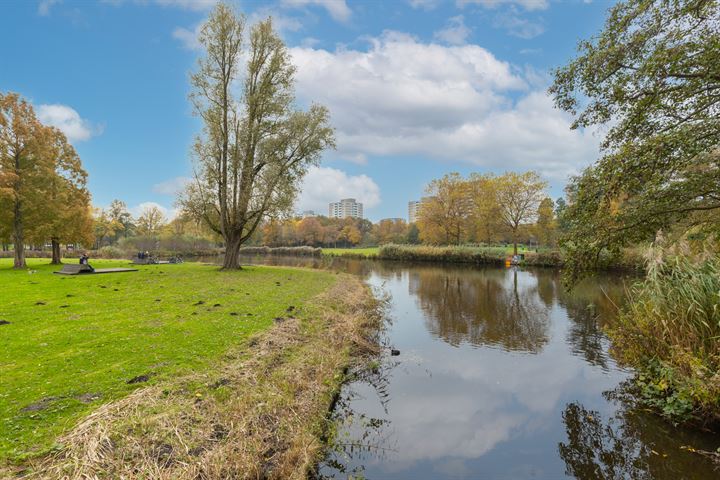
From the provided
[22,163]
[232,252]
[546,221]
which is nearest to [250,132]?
[232,252]

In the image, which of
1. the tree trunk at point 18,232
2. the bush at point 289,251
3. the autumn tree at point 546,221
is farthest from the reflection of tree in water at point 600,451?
the bush at point 289,251

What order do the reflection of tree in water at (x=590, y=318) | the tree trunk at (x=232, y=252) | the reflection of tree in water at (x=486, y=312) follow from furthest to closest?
the tree trunk at (x=232, y=252), the reflection of tree in water at (x=486, y=312), the reflection of tree in water at (x=590, y=318)

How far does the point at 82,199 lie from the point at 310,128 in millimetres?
21462

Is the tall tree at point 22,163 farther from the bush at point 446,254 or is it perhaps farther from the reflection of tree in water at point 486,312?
the bush at point 446,254

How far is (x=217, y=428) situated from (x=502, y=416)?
597 cm

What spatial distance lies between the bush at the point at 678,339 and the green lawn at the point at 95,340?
8.84 meters

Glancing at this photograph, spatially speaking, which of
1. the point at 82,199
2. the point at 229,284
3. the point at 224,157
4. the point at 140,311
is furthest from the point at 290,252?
the point at 140,311

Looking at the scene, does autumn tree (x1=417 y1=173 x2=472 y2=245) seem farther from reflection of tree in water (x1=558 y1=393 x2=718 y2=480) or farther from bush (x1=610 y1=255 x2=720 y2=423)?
reflection of tree in water (x1=558 y1=393 x2=718 y2=480)

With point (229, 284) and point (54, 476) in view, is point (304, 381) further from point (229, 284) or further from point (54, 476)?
point (229, 284)

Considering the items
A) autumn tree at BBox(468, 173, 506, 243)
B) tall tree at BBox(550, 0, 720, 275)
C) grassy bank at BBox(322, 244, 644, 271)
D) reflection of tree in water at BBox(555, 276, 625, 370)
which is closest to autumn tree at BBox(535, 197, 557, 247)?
grassy bank at BBox(322, 244, 644, 271)

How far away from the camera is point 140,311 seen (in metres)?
11.7

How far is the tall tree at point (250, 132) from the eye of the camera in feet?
86.3

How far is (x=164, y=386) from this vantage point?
6.02 metres

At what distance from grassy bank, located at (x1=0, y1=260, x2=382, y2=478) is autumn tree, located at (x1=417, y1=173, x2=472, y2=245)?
154 feet
